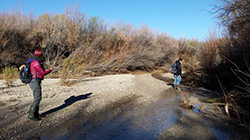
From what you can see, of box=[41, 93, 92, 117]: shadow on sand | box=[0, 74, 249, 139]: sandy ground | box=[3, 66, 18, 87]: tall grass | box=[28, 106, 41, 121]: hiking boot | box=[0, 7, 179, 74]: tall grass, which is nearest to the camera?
box=[0, 74, 249, 139]: sandy ground

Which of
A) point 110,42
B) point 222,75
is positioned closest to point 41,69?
point 222,75

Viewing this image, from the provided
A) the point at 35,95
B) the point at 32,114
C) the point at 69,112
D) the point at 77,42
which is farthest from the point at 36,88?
the point at 77,42

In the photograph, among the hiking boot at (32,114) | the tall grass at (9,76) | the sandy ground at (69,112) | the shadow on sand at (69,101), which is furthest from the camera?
the tall grass at (9,76)

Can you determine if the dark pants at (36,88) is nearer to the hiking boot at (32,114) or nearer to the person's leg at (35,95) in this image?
the person's leg at (35,95)

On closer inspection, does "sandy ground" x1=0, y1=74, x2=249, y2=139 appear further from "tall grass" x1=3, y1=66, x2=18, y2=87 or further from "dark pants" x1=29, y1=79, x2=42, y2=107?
"tall grass" x1=3, y1=66, x2=18, y2=87

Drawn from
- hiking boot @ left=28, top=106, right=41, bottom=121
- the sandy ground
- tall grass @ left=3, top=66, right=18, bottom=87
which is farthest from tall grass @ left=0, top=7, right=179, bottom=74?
hiking boot @ left=28, top=106, right=41, bottom=121

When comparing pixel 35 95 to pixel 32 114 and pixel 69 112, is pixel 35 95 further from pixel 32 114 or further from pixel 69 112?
Answer: pixel 69 112

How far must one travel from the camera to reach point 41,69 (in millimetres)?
5809

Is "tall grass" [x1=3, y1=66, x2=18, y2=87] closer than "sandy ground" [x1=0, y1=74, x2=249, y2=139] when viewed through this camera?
No

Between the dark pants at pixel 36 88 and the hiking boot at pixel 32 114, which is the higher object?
the dark pants at pixel 36 88

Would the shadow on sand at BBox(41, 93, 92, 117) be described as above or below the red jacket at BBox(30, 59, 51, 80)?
below

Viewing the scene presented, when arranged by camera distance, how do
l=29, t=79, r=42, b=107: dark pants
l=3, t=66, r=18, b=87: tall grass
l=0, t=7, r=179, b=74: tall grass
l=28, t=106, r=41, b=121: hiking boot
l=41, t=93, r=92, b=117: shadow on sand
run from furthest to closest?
l=0, t=7, r=179, b=74: tall grass → l=3, t=66, r=18, b=87: tall grass → l=41, t=93, r=92, b=117: shadow on sand → l=28, t=106, r=41, b=121: hiking boot → l=29, t=79, r=42, b=107: dark pants

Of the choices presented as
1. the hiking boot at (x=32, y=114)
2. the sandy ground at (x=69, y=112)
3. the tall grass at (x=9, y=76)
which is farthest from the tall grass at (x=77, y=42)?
the hiking boot at (x=32, y=114)

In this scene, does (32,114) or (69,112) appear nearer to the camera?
(32,114)
